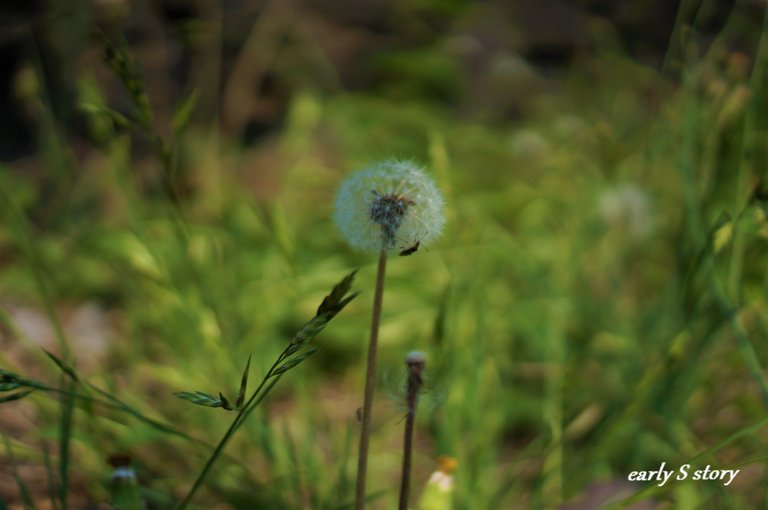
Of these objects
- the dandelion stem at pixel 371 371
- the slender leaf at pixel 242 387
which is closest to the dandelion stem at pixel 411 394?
the dandelion stem at pixel 371 371

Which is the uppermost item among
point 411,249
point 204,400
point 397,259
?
point 397,259

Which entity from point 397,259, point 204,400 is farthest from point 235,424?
point 397,259

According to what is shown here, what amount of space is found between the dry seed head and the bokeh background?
44mm

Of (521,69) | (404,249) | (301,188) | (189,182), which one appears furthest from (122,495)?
(521,69)

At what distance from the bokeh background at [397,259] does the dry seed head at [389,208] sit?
0.04 meters

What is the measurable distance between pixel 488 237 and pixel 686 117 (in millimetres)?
625

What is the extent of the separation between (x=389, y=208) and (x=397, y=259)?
1302 mm

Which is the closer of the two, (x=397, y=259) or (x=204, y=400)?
(x=204, y=400)

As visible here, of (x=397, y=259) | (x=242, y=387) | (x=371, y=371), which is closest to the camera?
(x=242, y=387)

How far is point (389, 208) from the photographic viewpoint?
785mm

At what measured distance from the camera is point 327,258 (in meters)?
2.12

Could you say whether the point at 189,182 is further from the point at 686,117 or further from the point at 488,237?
the point at 686,117

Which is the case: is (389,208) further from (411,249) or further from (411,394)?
(411,394)

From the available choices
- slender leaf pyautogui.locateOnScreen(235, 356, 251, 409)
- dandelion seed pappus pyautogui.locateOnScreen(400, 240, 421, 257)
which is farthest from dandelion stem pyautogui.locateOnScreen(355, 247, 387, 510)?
slender leaf pyautogui.locateOnScreen(235, 356, 251, 409)
